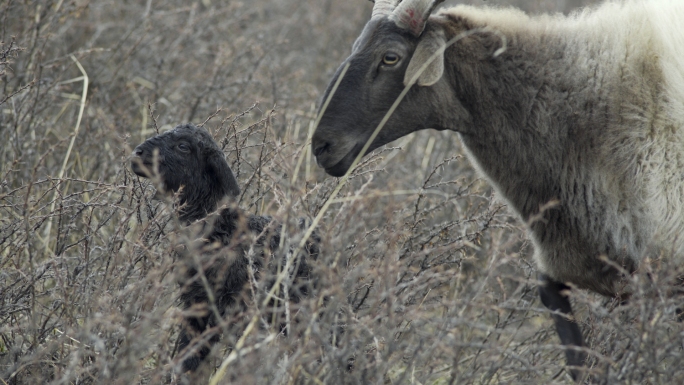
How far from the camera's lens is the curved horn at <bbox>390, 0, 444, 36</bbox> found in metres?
3.53

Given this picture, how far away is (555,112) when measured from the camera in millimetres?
3619

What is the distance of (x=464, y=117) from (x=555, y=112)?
44cm

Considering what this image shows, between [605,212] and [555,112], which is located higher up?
[555,112]

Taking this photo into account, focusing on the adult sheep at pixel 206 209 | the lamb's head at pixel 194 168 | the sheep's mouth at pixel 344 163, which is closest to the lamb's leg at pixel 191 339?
the adult sheep at pixel 206 209

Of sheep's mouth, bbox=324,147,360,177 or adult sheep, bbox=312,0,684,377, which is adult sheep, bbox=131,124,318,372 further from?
adult sheep, bbox=312,0,684,377

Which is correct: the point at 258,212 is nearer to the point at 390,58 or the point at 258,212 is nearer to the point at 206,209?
the point at 206,209

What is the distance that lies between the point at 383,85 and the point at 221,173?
0.89 m

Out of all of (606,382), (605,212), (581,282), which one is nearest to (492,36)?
(605,212)

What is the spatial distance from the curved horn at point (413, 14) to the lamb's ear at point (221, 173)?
3.51ft

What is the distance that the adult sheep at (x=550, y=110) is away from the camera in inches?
138

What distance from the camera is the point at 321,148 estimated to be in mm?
3625

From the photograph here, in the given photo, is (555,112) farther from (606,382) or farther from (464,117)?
(606,382)

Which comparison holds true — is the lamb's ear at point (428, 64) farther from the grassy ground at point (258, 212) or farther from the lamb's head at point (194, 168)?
the lamb's head at point (194, 168)

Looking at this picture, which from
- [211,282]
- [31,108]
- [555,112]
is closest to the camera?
[211,282]
